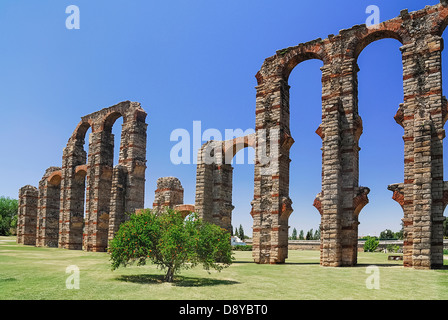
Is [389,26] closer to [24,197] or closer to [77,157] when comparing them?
[77,157]

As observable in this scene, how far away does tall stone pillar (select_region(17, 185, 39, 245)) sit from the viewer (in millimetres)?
40219

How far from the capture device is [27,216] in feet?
135

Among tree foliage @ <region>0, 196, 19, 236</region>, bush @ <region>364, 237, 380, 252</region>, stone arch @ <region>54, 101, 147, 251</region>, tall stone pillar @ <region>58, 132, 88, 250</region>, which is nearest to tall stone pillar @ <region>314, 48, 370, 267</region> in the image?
stone arch @ <region>54, 101, 147, 251</region>

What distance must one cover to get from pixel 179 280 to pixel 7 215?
199 feet

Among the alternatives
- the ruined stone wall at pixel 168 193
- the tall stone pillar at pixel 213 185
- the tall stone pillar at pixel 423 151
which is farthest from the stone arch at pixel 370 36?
the ruined stone wall at pixel 168 193

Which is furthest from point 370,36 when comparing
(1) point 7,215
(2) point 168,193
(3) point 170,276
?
(1) point 7,215

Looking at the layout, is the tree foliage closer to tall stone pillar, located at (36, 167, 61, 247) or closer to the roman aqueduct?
tall stone pillar, located at (36, 167, 61, 247)

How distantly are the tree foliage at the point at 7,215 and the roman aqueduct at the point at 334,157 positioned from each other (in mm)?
35194

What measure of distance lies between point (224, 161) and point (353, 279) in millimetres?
12862

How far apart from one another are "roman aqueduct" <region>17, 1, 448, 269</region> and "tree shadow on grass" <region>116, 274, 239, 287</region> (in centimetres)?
791

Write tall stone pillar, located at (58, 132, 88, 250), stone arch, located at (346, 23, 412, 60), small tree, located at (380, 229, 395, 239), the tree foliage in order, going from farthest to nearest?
the tree foliage, small tree, located at (380, 229, 395, 239), tall stone pillar, located at (58, 132, 88, 250), stone arch, located at (346, 23, 412, 60)

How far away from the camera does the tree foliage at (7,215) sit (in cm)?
5847

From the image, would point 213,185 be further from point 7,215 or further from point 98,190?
point 7,215

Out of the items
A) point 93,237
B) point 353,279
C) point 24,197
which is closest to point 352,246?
point 353,279
